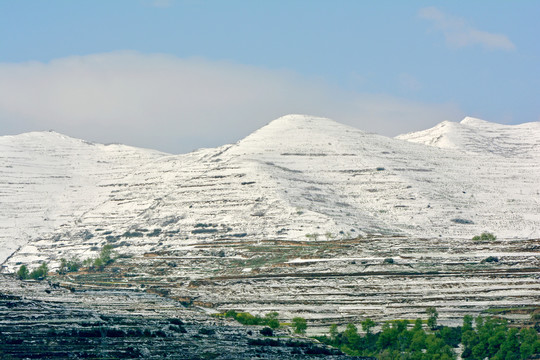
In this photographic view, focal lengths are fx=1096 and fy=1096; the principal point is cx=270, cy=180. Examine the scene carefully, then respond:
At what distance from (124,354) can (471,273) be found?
63.4 meters

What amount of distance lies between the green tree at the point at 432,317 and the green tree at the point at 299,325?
10961 millimetres

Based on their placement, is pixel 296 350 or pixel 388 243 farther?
pixel 388 243

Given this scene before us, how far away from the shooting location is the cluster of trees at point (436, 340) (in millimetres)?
82500

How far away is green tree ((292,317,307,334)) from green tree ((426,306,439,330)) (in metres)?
11.0

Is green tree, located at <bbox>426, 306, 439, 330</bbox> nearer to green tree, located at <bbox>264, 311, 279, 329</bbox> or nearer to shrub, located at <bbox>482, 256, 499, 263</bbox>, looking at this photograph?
green tree, located at <bbox>264, 311, 279, 329</bbox>

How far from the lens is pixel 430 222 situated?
625 feet

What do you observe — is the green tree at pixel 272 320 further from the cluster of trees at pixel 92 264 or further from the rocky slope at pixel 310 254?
the cluster of trees at pixel 92 264

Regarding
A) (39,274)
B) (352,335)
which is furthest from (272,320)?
(39,274)

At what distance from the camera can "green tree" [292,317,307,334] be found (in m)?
92.6

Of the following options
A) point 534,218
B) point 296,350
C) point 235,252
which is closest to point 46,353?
point 296,350

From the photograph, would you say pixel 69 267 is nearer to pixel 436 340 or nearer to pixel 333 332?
pixel 333 332

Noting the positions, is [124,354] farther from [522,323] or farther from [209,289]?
[209,289]

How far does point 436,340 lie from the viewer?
86.3m

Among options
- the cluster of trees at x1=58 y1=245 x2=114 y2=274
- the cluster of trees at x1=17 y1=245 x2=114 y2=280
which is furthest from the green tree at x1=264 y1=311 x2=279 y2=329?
the cluster of trees at x1=58 y1=245 x2=114 y2=274
